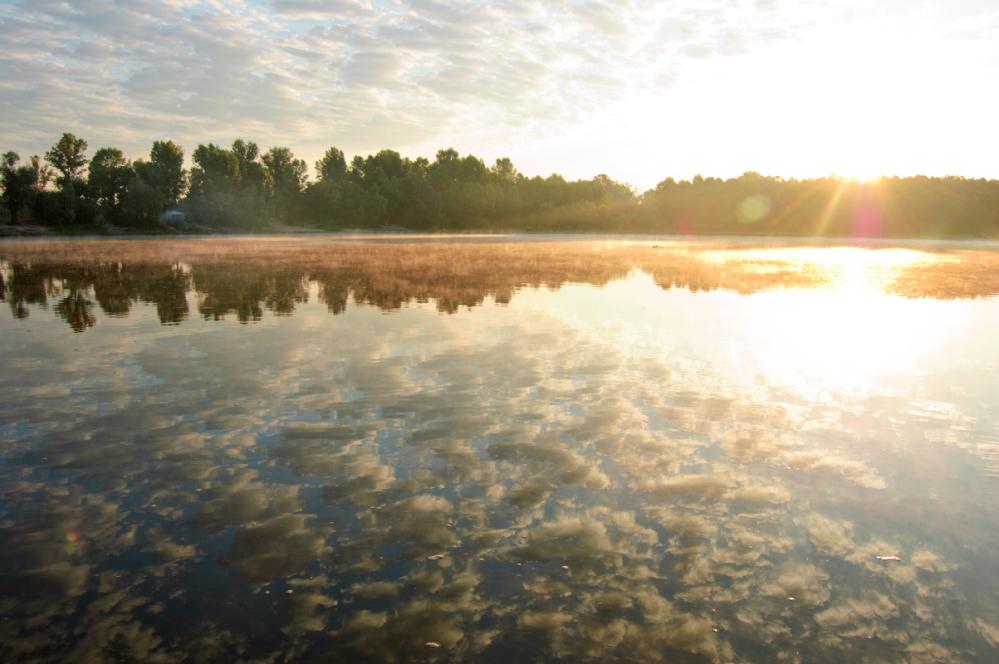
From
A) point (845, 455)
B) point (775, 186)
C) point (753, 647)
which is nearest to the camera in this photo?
point (753, 647)

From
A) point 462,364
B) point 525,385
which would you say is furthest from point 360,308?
point 525,385

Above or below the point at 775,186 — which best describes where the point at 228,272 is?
below

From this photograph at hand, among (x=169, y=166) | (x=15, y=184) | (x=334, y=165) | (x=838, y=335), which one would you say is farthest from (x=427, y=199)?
(x=838, y=335)

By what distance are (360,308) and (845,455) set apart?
47.9 feet

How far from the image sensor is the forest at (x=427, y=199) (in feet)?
355

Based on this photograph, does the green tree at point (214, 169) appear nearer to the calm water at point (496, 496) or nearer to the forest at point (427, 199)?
the forest at point (427, 199)

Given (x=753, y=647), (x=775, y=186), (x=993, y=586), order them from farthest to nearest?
(x=775, y=186)
(x=993, y=586)
(x=753, y=647)

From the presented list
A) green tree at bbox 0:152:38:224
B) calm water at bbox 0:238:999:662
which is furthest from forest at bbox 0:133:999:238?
calm water at bbox 0:238:999:662

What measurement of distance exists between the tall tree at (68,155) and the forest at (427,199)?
205 mm

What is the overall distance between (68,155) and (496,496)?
474 feet

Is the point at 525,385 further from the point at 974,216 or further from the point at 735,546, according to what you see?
the point at 974,216

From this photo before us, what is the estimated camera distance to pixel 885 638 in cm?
469

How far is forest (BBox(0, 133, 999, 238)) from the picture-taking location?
108m

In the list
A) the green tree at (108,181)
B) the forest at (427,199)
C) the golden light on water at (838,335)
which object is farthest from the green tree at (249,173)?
the golden light on water at (838,335)
